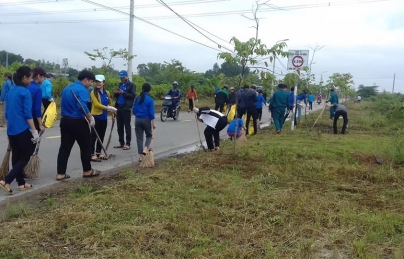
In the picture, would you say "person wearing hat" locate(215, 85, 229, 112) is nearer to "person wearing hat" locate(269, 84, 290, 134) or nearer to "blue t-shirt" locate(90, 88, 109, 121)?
"person wearing hat" locate(269, 84, 290, 134)

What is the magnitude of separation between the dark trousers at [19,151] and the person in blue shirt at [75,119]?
2.34 ft

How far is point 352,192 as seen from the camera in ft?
20.8

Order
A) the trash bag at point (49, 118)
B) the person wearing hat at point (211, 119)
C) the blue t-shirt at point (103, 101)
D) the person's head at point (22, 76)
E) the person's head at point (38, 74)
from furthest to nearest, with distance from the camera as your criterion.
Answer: the person wearing hat at point (211, 119), the blue t-shirt at point (103, 101), the trash bag at point (49, 118), the person's head at point (38, 74), the person's head at point (22, 76)

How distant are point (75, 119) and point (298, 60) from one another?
9.03 meters

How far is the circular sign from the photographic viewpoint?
540 inches

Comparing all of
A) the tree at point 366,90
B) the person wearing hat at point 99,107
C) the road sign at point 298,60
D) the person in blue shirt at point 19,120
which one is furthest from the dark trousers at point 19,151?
the tree at point 366,90

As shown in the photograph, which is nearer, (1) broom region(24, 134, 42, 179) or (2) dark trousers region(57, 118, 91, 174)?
(2) dark trousers region(57, 118, 91, 174)

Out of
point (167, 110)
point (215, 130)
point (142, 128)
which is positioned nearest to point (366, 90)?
point (167, 110)

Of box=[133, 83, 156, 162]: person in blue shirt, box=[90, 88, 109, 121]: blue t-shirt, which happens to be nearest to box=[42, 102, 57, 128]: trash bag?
box=[90, 88, 109, 121]: blue t-shirt

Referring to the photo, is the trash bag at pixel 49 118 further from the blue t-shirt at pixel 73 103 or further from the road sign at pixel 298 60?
the road sign at pixel 298 60

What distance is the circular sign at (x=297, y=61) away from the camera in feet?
45.0

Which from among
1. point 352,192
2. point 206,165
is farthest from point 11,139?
point 352,192

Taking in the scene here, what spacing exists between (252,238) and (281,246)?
32 cm

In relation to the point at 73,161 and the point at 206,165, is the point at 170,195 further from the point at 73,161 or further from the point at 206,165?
the point at 73,161
